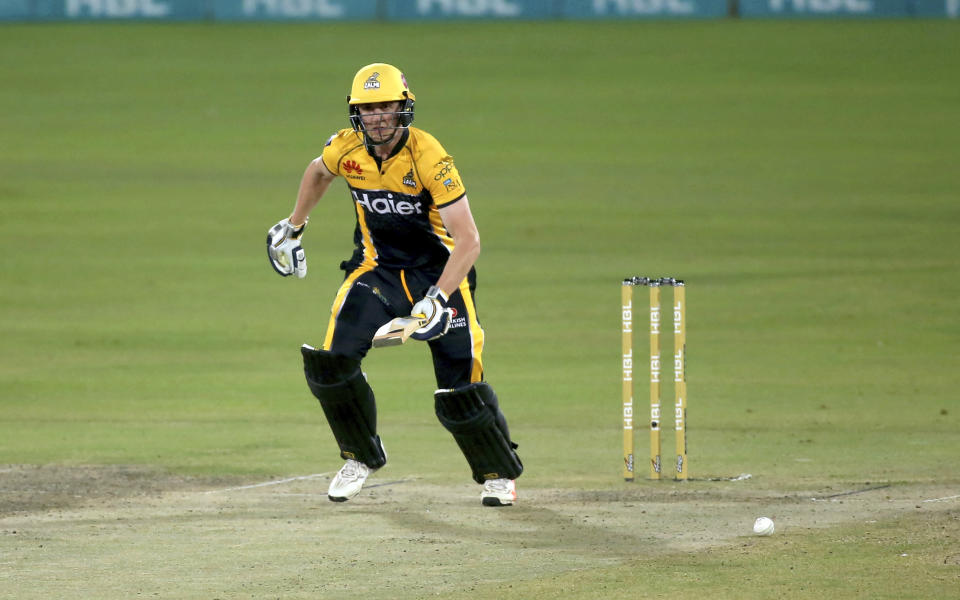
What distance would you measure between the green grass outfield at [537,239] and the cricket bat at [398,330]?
1509 millimetres

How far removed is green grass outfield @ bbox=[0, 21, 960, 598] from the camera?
10.0 m

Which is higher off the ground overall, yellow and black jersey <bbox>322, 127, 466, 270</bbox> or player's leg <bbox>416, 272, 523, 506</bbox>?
yellow and black jersey <bbox>322, 127, 466, 270</bbox>

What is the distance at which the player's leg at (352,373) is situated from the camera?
7.31 metres

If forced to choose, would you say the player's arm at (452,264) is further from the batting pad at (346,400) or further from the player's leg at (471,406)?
the batting pad at (346,400)

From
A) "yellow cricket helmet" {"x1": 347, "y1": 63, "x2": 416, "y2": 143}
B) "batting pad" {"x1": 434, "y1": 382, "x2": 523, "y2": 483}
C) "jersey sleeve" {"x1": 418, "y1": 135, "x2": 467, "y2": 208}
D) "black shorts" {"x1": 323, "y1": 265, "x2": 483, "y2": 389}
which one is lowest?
"batting pad" {"x1": 434, "y1": 382, "x2": 523, "y2": 483}

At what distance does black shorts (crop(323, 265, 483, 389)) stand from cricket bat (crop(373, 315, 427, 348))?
0.35 meters

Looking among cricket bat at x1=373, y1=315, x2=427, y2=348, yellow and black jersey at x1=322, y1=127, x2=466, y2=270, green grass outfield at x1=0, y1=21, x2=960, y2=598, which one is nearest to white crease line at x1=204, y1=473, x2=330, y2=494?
green grass outfield at x1=0, y1=21, x2=960, y2=598

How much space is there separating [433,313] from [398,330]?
0.59ft

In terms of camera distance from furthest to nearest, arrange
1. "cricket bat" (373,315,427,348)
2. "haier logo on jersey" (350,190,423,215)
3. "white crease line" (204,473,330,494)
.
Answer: "white crease line" (204,473,330,494), "haier logo on jersey" (350,190,423,215), "cricket bat" (373,315,427,348)

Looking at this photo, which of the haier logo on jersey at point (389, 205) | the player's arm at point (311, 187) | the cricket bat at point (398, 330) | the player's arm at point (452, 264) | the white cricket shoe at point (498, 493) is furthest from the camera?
the player's arm at point (311, 187)

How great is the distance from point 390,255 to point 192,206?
12.9 m

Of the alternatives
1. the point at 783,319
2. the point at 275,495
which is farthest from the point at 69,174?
the point at 275,495

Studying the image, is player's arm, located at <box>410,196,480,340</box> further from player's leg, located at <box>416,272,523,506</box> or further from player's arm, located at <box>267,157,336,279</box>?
player's arm, located at <box>267,157,336,279</box>

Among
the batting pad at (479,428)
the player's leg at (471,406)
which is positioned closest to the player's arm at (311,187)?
the player's leg at (471,406)
